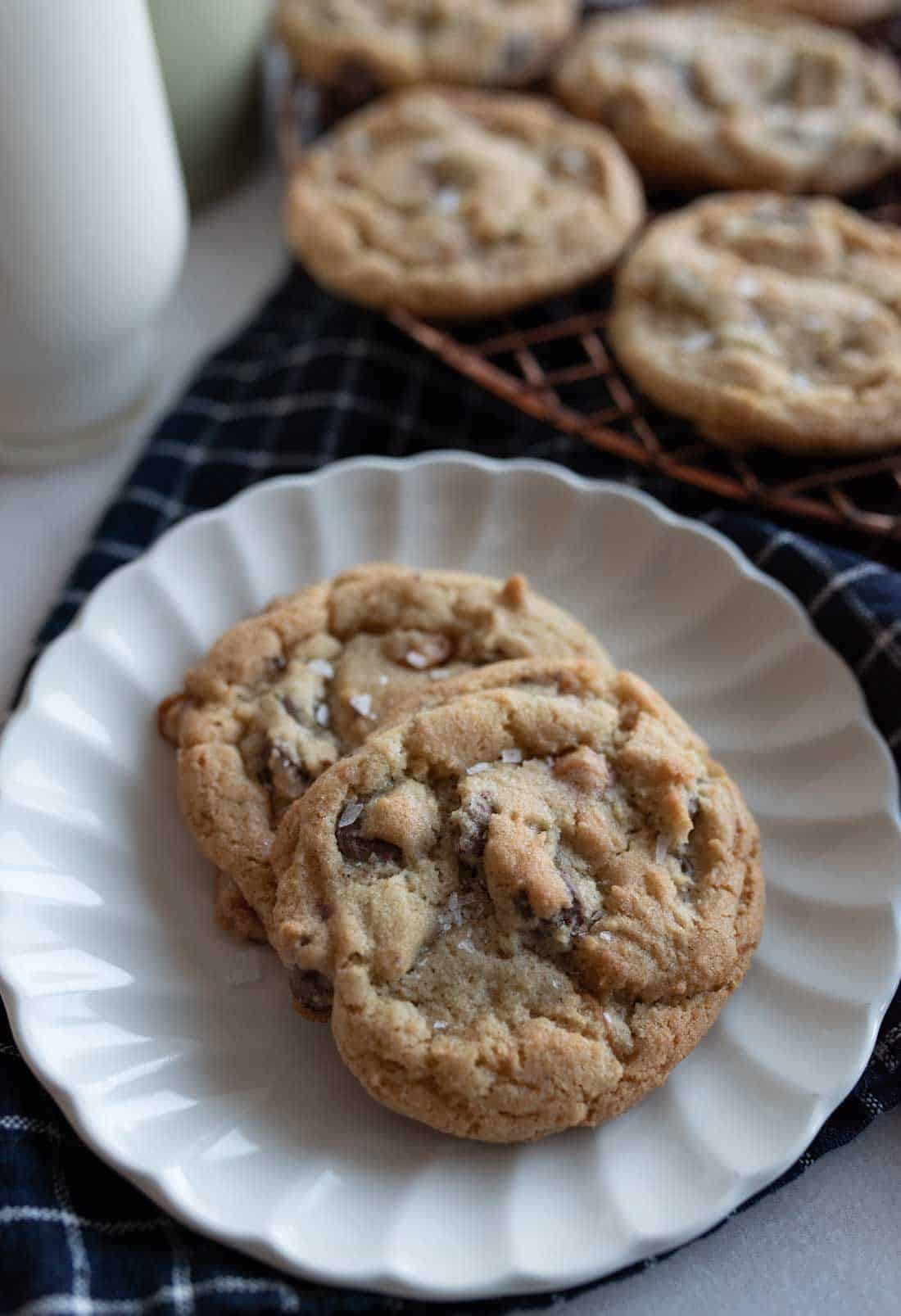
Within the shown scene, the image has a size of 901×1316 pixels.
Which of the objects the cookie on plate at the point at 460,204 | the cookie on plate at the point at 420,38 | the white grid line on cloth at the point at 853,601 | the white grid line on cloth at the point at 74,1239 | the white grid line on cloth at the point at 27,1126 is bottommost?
the white grid line on cloth at the point at 74,1239

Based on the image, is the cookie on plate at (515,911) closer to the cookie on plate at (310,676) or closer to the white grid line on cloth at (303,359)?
the cookie on plate at (310,676)

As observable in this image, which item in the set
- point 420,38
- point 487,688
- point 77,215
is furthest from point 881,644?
point 420,38

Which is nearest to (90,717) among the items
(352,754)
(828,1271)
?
(352,754)

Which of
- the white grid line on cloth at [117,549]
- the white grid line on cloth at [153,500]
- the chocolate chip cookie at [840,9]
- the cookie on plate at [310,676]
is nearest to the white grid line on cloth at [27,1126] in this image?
the cookie on plate at [310,676]

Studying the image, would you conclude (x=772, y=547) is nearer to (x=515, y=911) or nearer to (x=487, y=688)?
(x=487, y=688)

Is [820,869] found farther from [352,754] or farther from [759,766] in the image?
[352,754]
